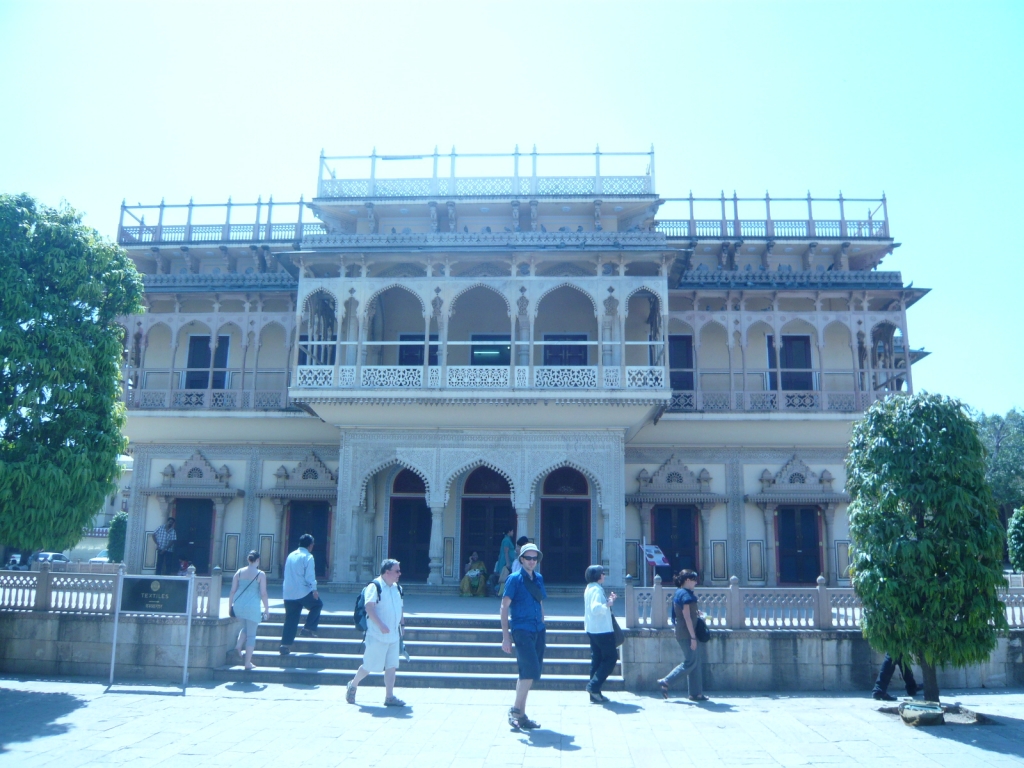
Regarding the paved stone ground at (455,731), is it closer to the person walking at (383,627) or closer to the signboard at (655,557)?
the person walking at (383,627)

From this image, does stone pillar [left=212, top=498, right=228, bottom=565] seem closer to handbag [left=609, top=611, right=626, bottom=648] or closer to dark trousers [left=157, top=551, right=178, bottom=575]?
dark trousers [left=157, top=551, right=178, bottom=575]

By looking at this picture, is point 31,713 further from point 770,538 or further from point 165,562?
point 770,538

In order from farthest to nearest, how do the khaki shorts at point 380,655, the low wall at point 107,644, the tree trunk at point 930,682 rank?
the low wall at point 107,644, the tree trunk at point 930,682, the khaki shorts at point 380,655

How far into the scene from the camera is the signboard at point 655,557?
17.3m

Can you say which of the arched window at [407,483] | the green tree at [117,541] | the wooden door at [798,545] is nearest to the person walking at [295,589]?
the arched window at [407,483]

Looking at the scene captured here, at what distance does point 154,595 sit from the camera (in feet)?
33.3

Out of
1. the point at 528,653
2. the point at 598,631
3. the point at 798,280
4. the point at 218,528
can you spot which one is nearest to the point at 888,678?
the point at 598,631

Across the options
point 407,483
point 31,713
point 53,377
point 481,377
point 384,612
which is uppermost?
point 481,377

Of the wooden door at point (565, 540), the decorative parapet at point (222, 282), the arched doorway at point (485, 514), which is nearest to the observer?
the wooden door at point (565, 540)

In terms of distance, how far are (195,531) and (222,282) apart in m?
6.65

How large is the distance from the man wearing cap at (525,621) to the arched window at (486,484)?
36.4 feet

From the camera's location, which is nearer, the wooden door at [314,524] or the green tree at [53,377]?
the green tree at [53,377]

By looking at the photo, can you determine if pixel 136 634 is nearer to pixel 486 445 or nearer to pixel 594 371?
pixel 486 445

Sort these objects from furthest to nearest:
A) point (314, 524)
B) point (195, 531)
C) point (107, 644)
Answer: point (195, 531) < point (314, 524) < point (107, 644)
